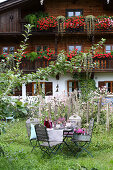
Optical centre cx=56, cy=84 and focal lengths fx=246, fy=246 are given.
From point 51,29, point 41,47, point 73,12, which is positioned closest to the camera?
point 51,29

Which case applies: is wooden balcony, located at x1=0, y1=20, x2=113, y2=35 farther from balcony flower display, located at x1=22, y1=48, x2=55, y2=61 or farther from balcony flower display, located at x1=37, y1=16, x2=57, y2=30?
balcony flower display, located at x1=22, y1=48, x2=55, y2=61

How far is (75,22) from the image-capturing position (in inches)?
659

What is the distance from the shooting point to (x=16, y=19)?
1723cm

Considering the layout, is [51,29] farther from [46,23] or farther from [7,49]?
[7,49]

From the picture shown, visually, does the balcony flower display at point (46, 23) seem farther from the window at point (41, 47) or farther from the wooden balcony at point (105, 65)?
the wooden balcony at point (105, 65)

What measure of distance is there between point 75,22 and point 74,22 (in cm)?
7

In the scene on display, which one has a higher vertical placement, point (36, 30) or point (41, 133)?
point (36, 30)

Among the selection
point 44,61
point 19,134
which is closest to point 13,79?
point 19,134

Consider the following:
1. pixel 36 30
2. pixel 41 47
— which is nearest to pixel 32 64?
pixel 41 47

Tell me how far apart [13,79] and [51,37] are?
14050 millimetres

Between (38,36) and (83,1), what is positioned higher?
(83,1)

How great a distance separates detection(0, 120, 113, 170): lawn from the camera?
5.11 m

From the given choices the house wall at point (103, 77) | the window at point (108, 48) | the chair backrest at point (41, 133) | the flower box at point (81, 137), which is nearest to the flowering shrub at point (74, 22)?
the window at point (108, 48)

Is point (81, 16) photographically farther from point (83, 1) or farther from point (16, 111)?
point (16, 111)
